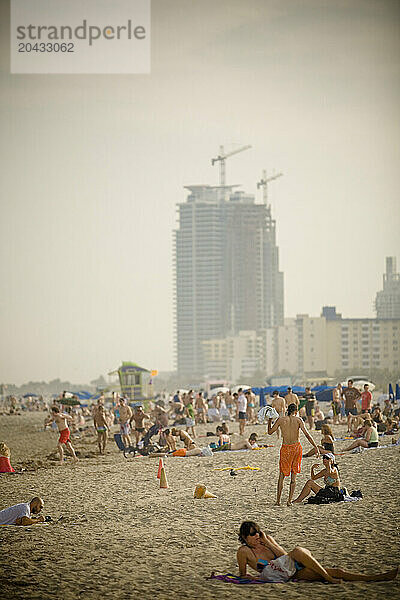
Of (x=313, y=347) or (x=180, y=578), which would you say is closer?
(x=180, y=578)

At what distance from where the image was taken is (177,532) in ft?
29.0

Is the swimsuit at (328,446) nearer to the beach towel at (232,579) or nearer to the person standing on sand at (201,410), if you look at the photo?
the beach towel at (232,579)

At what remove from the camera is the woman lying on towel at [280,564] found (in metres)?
6.60

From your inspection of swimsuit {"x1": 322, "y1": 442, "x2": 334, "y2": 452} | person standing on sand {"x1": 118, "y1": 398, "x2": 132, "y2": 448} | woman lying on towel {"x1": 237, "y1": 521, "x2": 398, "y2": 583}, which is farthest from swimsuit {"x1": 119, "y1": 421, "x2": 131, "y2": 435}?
woman lying on towel {"x1": 237, "y1": 521, "x2": 398, "y2": 583}

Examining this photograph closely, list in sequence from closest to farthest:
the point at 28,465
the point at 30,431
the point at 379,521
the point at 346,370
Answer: the point at 379,521
the point at 28,465
the point at 30,431
the point at 346,370

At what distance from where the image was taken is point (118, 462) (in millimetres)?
16984

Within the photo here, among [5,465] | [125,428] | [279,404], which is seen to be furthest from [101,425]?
[279,404]

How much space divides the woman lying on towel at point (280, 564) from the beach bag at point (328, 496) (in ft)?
10.5

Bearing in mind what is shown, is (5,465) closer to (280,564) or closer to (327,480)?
(327,480)

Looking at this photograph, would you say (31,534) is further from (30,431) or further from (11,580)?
(30,431)

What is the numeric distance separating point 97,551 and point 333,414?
62.6 ft

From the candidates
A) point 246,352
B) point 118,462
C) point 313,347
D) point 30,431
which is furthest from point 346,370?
point 118,462

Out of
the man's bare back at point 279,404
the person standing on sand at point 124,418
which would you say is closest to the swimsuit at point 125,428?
the person standing on sand at point 124,418

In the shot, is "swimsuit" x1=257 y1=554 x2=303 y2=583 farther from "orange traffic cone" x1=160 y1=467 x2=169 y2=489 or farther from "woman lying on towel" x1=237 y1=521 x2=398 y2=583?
"orange traffic cone" x1=160 y1=467 x2=169 y2=489
